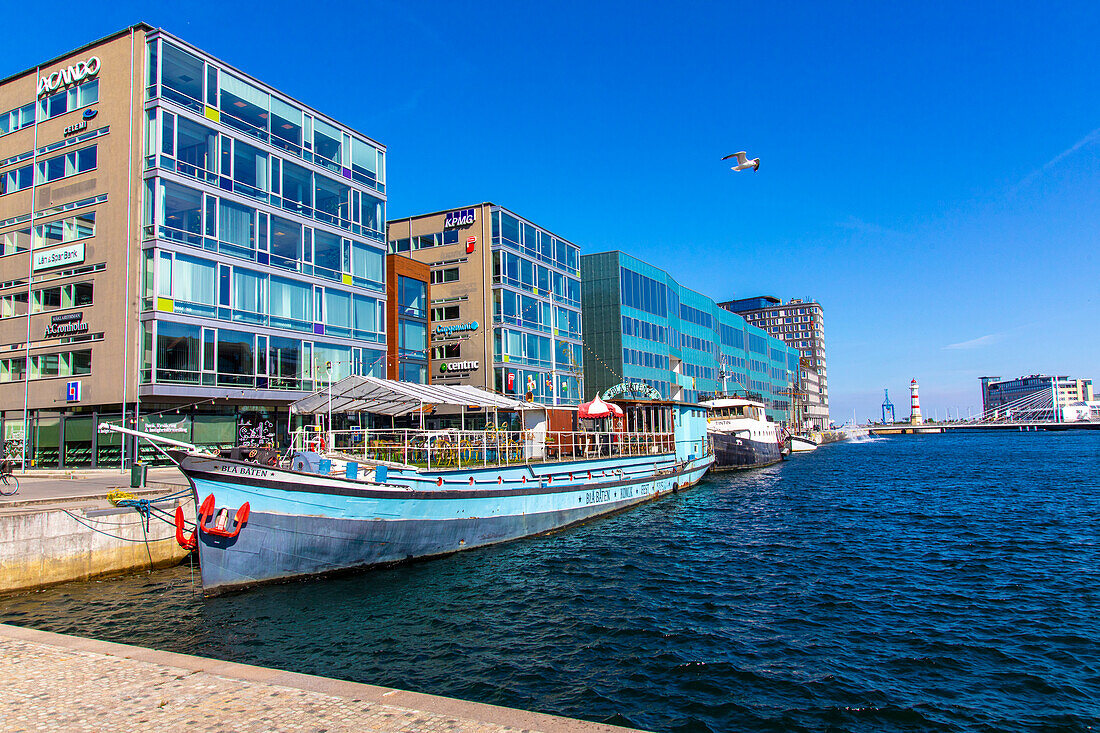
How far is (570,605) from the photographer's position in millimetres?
14719

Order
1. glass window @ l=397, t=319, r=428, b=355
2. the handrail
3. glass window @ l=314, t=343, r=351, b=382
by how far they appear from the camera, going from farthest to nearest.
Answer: glass window @ l=397, t=319, r=428, b=355 → glass window @ l=314, t=343, r=351, b=382 → the handrail

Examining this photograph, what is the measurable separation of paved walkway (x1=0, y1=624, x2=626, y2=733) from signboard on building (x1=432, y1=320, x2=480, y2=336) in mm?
41557

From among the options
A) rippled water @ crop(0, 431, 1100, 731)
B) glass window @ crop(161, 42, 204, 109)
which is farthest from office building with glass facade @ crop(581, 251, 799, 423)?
glass window @ crop(161, 42, 204, 109)

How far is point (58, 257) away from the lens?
105ft

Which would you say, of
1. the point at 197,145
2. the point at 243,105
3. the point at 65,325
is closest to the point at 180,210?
the point at 197,145

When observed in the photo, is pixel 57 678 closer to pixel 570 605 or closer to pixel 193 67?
pixel 570 605

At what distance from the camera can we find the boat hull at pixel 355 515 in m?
15.3

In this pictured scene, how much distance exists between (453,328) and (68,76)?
26.6 m

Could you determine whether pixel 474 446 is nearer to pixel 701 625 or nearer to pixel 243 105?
pixel 701 625

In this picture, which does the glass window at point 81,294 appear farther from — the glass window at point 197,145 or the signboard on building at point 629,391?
Result: the signboard on building at point 629,391

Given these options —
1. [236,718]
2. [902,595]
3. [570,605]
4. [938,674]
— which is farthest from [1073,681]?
[236,718]

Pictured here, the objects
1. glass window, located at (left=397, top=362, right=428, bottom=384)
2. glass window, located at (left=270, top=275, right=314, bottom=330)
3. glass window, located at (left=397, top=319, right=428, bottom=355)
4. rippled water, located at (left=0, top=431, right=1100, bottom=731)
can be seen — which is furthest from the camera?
glass window, located at (left=397, top=319, right=428, bottom=355)

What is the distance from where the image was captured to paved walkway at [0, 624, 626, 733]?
21.5 ft

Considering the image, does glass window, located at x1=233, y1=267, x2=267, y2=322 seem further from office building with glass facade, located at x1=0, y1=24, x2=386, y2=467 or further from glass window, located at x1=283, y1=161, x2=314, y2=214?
glass window, located at x1=283, y1=161, x2=314, y2=214
